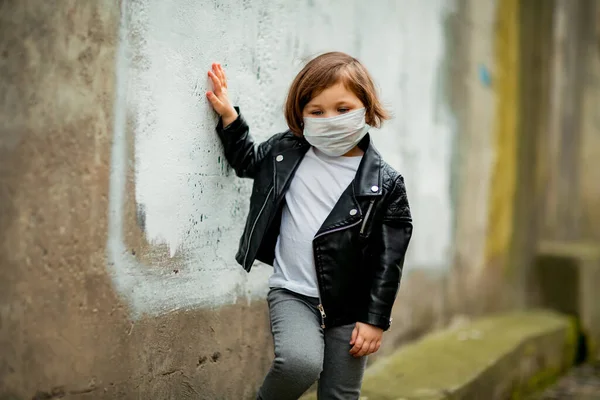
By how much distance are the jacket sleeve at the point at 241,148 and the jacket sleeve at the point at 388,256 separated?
487mm

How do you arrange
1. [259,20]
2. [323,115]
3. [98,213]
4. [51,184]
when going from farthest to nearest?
1. [259,20]
2. [323,115]
3. [98,213]
4. [51,184]

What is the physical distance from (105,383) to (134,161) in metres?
0.70

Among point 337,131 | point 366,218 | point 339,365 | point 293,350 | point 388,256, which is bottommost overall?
point 339,365

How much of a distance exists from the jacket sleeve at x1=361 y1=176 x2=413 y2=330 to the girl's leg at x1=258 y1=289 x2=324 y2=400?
7.8 inches

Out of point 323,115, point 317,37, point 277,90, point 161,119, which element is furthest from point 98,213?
point 317,37

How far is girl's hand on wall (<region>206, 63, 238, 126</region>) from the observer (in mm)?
2762

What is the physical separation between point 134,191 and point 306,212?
1.84 ft

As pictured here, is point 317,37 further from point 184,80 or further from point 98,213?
point 98,213

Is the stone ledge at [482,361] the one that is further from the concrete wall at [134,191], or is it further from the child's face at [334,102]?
the child's face at [334,102]

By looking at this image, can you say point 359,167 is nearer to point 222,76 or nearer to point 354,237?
point 354,237

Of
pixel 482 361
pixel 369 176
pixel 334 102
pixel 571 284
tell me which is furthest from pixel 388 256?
pixel 571 284

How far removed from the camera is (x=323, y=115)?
254 centimetres

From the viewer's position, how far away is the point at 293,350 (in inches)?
93.4

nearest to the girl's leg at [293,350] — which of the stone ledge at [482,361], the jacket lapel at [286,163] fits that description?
the jacket lapel at [286,163]
